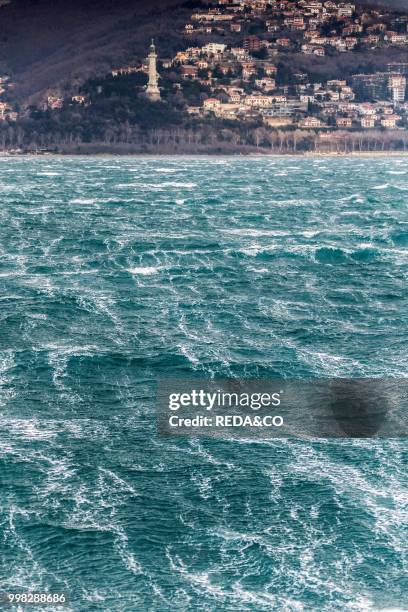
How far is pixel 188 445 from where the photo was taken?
4716 cm

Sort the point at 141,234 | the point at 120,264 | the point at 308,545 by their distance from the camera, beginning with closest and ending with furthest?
the point at 308,545
the point at 120,264
the point at 141,234

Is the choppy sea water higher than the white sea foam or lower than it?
lower

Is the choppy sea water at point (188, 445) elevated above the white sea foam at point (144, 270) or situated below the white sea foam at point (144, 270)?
below

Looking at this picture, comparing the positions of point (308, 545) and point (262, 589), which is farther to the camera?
point (308, 545)

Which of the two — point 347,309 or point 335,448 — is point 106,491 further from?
point 347,309

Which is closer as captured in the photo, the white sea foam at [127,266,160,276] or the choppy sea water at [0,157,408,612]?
the choppy sea water at [0,157,408,612]

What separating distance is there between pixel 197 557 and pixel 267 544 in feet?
8.38

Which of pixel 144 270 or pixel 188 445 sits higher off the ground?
pixel 144 270

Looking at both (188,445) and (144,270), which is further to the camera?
(144,270)

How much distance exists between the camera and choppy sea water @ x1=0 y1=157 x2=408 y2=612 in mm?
36406

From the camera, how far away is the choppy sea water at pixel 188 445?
3641cm

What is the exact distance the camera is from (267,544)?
38.4 metres

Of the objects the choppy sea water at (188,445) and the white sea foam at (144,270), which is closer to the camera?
the choppy sea water at (188,445)

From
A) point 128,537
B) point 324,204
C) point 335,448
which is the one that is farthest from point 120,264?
point 324,204
